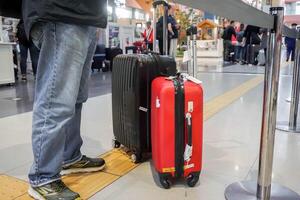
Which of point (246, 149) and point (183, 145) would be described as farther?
point (246, 149)

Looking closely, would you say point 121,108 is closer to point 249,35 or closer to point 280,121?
point 280,121

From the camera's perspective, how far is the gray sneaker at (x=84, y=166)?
4.85 feet

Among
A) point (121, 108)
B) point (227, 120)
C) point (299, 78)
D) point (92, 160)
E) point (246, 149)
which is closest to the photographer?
point (92, 160)

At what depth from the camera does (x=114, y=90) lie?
1762 millimetres

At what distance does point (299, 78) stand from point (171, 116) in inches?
58.3

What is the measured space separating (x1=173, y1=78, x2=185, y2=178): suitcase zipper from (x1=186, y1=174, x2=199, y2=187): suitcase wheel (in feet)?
0.15

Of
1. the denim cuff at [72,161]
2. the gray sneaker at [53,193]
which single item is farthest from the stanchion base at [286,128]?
the gray sneaker at [53,193]

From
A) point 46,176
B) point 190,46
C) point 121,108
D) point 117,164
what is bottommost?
point 117,164

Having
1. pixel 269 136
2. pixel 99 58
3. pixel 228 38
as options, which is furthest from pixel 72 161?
pixel 228 38

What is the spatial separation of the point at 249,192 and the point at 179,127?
0.40 metres

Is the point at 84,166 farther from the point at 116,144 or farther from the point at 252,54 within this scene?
the point at 252,54

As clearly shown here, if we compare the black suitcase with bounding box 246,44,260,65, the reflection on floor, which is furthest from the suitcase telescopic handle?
the black suitcase with bounding box 246,44,260,65

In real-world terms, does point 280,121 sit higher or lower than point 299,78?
lower

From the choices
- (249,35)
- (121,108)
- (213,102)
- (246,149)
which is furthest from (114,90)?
(249,35)
